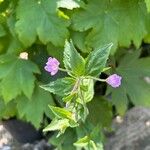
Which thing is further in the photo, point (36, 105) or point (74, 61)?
point (36, 105)

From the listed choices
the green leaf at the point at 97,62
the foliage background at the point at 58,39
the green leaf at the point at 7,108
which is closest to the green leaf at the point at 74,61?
the green leaf at the point at 97,62

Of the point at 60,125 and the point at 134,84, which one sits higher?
the point at 60,125

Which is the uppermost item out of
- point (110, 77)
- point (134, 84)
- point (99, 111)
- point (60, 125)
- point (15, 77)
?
point (110, 77)

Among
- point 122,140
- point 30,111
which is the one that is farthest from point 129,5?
point 122,140

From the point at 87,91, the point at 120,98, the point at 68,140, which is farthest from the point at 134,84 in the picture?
the point at 87,91

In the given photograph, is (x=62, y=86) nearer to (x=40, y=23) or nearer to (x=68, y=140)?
(x=40, y=23)

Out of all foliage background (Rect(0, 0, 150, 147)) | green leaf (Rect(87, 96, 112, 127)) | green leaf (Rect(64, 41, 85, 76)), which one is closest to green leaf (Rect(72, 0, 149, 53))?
foliage background (Rect(0, 0, 150, 147))

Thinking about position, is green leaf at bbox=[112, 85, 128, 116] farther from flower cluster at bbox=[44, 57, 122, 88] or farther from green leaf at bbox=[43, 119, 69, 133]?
flower cluster at bbox=[44, 57, 122, 88]
